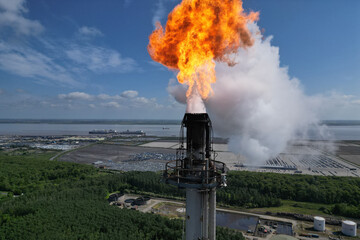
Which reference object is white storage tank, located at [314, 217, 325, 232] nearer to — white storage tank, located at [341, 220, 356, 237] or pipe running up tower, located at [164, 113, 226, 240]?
white storage tank, located at [341, 220, 356, 237]

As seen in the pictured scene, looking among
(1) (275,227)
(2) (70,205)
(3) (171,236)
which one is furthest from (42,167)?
(1) (275,227)

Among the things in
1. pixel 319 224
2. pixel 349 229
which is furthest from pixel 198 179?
pixel 349 229

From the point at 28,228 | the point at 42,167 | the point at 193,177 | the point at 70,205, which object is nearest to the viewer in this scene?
the point at 193,177

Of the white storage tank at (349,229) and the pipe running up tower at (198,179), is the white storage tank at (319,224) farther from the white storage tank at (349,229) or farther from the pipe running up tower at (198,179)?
the pipe running up tower at (198,179)

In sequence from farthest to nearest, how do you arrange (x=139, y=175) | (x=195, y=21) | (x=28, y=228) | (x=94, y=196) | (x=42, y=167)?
(x=42, y=167) < (x=139, y=175) < (x=94, y=196) < (x=28, y=228) < (x=195, y=21)

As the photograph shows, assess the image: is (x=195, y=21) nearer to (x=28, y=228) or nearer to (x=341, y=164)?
(x=28, y=228)

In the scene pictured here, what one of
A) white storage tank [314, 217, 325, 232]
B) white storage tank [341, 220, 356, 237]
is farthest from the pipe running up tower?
white storage tank [341, 220, 356, 237]

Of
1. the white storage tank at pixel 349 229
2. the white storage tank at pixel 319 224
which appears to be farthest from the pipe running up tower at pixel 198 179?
the white storage tank at pixel 349 229

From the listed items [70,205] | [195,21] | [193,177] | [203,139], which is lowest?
[70,205]
